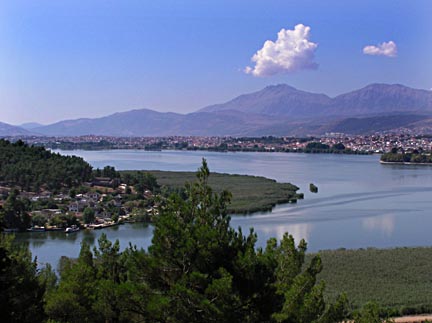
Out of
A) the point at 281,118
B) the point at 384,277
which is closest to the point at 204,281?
the point at 384,277

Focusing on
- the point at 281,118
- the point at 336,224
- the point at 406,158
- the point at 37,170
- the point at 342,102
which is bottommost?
the point at 336,224

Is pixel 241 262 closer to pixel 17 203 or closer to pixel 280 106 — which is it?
pixel 17 203

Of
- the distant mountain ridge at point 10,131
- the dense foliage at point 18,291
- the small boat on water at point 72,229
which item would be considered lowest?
the small boat on water at point 72,229

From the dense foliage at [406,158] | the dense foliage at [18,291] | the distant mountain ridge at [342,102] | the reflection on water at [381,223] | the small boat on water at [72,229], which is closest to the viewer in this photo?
the dense foliage at [18,291]

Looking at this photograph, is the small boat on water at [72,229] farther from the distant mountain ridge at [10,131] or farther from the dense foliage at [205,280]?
the distant mountain ridge at [10,131]

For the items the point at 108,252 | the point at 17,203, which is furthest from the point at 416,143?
the point at 108,252

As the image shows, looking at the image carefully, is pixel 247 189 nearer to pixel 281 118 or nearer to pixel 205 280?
pixel 205 280

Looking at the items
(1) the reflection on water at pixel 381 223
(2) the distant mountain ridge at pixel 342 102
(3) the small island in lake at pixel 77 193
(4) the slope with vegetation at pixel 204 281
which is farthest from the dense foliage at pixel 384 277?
(2) the distant mountain ridge at pixel 342 102
